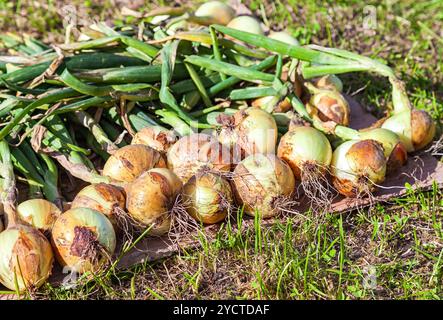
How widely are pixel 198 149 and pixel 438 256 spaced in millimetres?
868

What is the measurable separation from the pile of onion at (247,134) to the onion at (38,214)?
2.13 ft

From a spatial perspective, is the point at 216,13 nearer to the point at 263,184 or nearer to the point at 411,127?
the point at 411,127

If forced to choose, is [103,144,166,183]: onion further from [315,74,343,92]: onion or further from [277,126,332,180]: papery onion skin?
[315,74,343,92]: onion

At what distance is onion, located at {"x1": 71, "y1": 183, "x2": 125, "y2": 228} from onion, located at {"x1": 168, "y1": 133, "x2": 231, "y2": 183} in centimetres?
24

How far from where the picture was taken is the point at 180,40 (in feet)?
9.61

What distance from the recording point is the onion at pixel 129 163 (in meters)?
2.32

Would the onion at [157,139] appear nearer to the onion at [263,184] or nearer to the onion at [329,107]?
the onion at [263,184]

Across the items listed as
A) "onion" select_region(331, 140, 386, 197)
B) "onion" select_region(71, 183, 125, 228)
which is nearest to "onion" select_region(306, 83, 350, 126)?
"onion" select_region(331, 140, 386, 197)

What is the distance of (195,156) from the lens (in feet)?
7.69

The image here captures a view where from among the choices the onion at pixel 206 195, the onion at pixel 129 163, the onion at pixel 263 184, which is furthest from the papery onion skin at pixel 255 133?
the onion at pixel 129 163

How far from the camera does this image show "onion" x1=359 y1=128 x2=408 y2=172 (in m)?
2.51

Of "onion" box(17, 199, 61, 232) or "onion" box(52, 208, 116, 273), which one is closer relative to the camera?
"onion" box(52, 208, 116, 273)

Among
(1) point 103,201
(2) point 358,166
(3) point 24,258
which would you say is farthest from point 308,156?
(3) point 24,258
